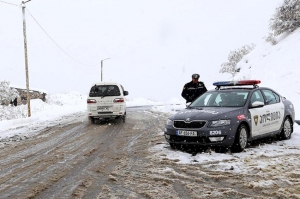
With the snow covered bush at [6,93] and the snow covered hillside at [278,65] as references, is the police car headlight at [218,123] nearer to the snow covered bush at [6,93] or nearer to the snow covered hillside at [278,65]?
the snow covered hillside at [278,65]

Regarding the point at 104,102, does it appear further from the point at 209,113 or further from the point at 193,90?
the point at 209,113

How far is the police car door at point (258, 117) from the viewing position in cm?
807

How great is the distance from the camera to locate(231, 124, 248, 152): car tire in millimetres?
7492

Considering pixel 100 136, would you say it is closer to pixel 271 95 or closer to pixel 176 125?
pixel 176 125

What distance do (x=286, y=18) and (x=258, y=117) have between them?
35283 mm

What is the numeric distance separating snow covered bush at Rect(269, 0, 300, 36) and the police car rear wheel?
3206 centimetres

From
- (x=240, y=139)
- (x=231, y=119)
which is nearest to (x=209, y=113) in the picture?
(x=231, y=119)

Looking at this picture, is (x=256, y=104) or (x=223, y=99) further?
(x=223, y=99)

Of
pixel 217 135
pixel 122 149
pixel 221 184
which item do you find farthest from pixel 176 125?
pixel 221 184

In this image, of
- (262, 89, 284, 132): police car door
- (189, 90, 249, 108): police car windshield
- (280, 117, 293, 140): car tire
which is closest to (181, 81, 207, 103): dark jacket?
(189, 90, 249, 108): police car windshield

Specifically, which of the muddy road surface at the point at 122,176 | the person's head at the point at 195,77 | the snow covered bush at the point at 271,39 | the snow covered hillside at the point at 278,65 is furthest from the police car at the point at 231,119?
the snow covered bush at the point at 271,39

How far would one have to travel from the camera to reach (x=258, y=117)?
822cm

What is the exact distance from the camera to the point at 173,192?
4793 mm

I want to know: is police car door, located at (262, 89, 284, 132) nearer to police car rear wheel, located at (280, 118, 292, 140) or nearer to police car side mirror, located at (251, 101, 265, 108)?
police car rear wheel, located at (280, 118, 292, 140)
